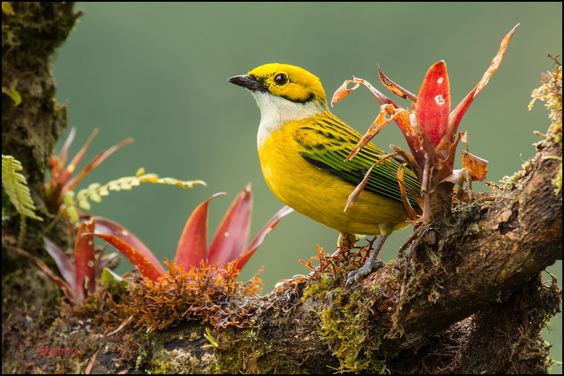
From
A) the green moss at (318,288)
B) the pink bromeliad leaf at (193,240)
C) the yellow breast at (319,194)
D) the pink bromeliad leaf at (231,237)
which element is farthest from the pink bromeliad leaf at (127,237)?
the green moss at (318,288)

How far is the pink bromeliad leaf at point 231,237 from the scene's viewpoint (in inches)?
179

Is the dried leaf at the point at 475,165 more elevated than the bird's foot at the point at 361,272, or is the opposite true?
the dried leaf at the point at 475,165

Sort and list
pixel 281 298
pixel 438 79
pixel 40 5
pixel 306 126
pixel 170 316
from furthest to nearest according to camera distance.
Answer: pixel 40 5
pixel 306 126
pixel 170 316
pixel 281 298
pixel 438 79

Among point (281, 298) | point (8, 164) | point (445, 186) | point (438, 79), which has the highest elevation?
point (438, 79)

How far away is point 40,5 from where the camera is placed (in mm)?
4781

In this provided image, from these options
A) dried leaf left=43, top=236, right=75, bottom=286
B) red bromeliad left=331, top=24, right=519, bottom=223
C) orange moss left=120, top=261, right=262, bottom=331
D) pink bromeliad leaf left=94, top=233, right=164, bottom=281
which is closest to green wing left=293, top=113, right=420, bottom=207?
A: red bromeliad left=331, top=24, right=519, bottom=223

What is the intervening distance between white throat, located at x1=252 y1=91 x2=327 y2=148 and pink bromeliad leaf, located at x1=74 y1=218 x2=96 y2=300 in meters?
1.28

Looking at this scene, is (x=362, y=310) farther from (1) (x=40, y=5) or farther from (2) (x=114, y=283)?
(1) (x=40, y=5)

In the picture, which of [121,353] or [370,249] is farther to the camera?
[121,353]

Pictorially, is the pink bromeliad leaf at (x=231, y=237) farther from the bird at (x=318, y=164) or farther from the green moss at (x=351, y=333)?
the green moss at (x=351, y=333)

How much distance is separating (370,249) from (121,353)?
149cm

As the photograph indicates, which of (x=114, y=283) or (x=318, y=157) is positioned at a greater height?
(x=318, y=157)

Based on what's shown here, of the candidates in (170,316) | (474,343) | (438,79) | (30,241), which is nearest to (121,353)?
(170,316)

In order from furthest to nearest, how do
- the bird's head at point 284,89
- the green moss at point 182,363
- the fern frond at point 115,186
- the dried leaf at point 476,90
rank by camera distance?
1. the fern frond at point 115,186
2. the bird's head at point 284,89
3. the green moss at point 182,363
4. the dried leaf at point 476,90
